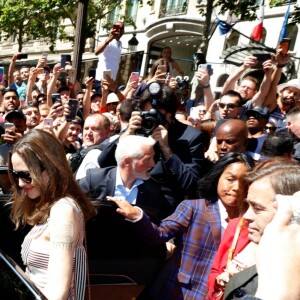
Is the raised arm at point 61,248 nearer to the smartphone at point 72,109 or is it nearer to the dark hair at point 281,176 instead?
the dark hair at point 281,176

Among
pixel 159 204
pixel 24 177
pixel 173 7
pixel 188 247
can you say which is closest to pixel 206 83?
pixel 159 204

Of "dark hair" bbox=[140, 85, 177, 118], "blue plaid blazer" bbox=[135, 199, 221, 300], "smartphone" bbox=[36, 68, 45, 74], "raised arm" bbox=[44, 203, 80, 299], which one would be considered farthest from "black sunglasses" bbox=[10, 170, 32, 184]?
"smartphone" bbox=[36, 68, 45, 74]

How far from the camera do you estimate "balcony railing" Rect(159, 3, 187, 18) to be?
24528 mm

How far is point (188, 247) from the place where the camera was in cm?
330

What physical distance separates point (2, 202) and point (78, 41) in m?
5.82

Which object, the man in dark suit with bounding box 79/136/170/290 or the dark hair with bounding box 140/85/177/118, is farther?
the dark hair with bounding box 140/85/177/118

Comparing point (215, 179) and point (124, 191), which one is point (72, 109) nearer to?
point (124, 191)

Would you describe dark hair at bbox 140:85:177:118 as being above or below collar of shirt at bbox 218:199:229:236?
above

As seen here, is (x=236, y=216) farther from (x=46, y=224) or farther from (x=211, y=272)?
(x=46, y=224)

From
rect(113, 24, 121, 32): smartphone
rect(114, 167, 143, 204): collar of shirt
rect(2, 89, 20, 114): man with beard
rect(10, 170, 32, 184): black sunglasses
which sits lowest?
rect(2, 89, 20, 114): man with beard

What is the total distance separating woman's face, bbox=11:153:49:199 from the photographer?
1451mm

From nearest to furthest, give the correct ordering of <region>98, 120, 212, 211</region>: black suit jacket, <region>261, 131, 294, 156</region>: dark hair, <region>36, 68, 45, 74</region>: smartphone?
<region>98, 120, 212, 211</region>: black suit jacket
<region>261, 131, 294, 156</region>: dark hair
<region>36, 68, 45, 74</region>: smartphone

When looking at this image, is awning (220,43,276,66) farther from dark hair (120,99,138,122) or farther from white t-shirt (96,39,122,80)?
dark hair (120,99,138,122)

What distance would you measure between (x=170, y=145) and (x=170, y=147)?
2 centimetres
